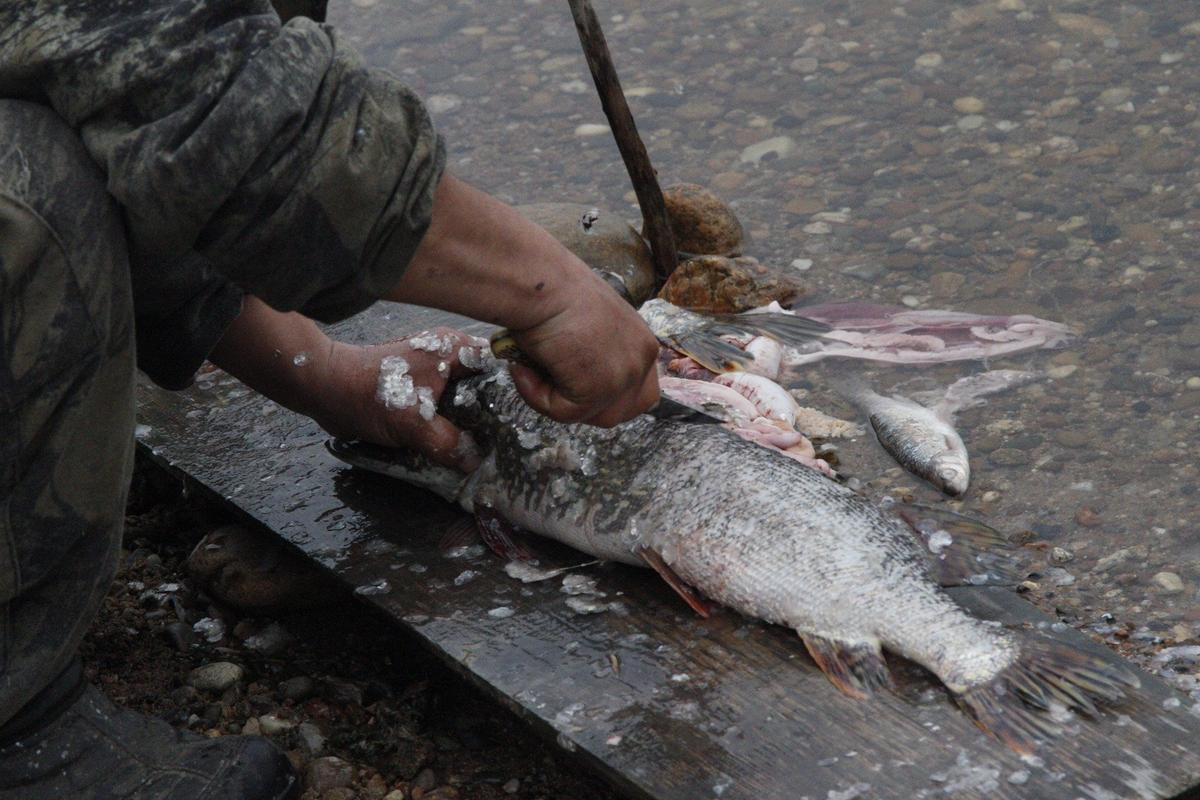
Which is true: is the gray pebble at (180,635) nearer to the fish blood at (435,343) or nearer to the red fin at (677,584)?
A: the fish blood at (435,343)

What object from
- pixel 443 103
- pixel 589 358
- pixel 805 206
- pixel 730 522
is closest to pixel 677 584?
pixel 730 522

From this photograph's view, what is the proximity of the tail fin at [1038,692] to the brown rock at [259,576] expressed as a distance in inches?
80.0

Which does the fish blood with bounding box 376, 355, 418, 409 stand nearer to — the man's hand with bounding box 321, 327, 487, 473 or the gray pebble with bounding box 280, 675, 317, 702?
the man's hand with bounding box 321, 327, 487, 473

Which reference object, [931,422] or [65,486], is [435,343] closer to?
[65,486]

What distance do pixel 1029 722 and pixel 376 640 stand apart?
199cm

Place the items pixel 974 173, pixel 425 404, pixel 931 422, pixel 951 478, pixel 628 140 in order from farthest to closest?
pixel 974 173
pixel 628 140
pixel 931 422
pixel 951 478
pixel 425 404

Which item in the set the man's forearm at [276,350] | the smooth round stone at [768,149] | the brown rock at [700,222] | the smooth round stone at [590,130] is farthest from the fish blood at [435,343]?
the smooth round stone at [590,130]

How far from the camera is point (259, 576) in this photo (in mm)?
4035

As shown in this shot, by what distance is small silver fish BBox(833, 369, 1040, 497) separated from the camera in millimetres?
4258

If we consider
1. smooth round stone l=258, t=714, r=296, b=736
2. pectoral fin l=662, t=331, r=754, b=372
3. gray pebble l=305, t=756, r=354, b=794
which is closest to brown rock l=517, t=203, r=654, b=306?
pectoral fin l=662, t=331, r=754, b=372

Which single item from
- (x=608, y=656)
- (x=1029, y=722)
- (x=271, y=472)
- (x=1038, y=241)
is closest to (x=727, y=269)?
(x=1038, y=241)

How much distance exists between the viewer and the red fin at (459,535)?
12.3ft

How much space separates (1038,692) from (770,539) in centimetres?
74

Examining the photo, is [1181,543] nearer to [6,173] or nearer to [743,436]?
[743,436]
